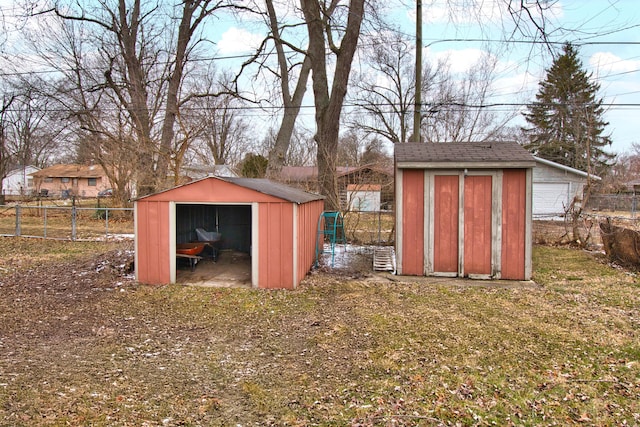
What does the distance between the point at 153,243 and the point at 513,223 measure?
6386mm

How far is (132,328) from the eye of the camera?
5250 millimetres

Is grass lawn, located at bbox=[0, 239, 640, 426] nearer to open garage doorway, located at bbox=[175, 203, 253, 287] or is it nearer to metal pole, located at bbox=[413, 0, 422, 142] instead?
open garage doorway, located at bbox=[175, 203, 253, 287]

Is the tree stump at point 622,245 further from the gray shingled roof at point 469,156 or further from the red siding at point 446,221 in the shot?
the red siding at point 446,221

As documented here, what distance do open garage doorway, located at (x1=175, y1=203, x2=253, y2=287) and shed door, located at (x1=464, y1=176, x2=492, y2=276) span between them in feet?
13.3

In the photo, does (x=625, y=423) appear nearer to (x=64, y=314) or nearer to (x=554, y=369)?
(x=554, y=369)

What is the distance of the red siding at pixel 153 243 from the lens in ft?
24.8

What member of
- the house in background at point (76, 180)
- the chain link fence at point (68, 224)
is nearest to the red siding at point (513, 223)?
the chain link fence at point (68, 224)

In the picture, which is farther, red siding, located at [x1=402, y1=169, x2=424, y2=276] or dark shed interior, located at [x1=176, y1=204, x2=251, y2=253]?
dark shed interior, located at [x1=176, y1=204, x2=251, y2=253]

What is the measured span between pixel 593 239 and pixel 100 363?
13028mm

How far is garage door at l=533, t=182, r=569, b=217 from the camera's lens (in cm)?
2145

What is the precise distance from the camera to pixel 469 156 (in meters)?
8.07

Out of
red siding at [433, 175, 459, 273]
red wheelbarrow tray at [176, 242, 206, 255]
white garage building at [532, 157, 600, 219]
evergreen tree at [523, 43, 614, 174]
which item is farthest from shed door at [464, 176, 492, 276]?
evergreen tree at [523, 43, 614, 174]

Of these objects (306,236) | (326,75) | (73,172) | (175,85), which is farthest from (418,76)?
(73,172)

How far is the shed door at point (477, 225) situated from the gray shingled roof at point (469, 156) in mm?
353
